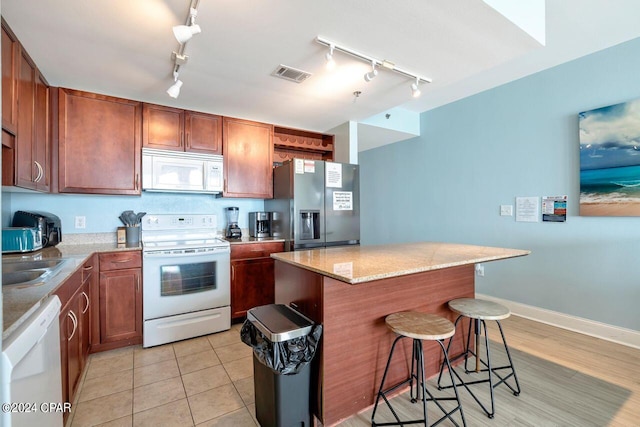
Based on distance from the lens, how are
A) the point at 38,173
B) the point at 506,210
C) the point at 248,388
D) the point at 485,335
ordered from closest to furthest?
the point at 485,335 < the point at 248,388 < the point at 38,173 < the point at 506,210

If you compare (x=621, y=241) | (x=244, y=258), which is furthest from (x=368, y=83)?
(x=621, y=241)

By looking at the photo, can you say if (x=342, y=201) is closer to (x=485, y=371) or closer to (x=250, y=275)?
(x=250, y=275)

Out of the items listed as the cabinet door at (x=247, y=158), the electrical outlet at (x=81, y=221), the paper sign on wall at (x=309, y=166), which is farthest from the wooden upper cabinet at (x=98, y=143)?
the paper sign on wall at (x=309, y=166)

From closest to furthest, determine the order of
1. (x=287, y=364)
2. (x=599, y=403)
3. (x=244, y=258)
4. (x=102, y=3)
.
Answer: (x=287, y=364) → (x=102, y=3) → (x=599, y=403) → (x=244, y=258)

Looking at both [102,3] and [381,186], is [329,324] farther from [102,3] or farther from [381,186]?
[381,186]

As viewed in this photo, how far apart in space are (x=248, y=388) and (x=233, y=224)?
76.6 inches

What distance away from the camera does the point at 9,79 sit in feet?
6.05

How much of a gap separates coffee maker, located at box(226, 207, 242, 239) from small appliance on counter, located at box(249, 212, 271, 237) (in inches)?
7.3

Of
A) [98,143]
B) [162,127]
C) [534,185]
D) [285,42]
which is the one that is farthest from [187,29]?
[534,185]

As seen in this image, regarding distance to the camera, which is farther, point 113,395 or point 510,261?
point 510,261

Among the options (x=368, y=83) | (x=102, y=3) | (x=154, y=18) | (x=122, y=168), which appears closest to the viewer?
(x=102, y=3)

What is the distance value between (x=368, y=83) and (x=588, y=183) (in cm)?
229

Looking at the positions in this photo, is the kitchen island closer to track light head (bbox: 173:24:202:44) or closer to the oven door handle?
the oven door handle

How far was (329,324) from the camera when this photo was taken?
166 cm
